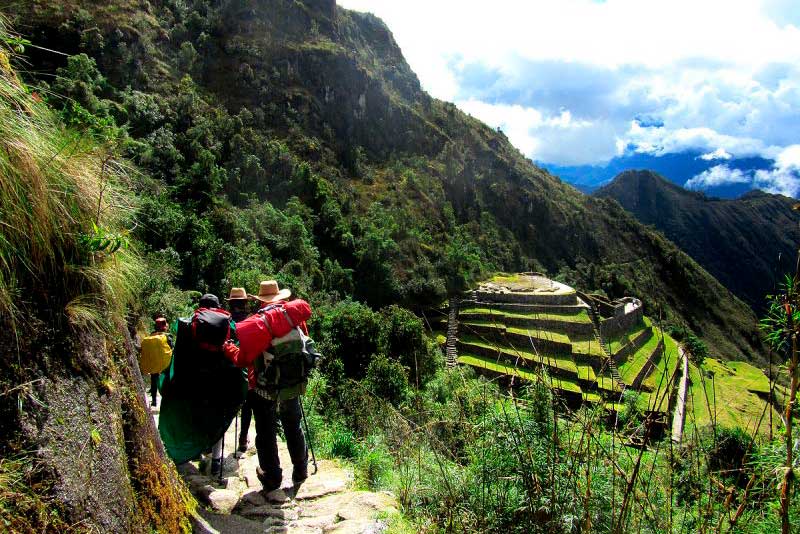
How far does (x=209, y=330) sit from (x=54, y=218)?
1.53 metres

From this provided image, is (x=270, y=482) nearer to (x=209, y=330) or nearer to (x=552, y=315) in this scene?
(x=209, y=330)

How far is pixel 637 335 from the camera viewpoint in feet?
105

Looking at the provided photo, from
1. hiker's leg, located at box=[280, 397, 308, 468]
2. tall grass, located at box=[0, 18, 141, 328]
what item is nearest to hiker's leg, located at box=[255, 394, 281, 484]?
hiker's leg, located at box=[280, 397, 308, 468]

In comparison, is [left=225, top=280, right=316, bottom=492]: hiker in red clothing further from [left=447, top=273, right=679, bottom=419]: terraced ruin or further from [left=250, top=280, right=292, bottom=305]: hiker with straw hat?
[left=447, top=273, right=679, bottom=419]: terraced ruin

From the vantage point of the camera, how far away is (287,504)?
317 cm

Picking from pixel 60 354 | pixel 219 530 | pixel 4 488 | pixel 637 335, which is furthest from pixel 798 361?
pixel 637 335

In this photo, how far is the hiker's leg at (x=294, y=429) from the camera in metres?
3.36

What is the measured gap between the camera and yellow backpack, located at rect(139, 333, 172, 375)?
13.3 ft

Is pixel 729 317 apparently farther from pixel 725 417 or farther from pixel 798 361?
pixel 798 361

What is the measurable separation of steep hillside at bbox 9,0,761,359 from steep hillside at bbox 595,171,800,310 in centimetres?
5021

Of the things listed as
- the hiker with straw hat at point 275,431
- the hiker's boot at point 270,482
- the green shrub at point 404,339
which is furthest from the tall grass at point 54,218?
Answer: the green shrub at point 404,339

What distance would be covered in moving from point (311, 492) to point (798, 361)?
313cm

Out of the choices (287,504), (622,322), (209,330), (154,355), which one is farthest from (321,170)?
(287,504)

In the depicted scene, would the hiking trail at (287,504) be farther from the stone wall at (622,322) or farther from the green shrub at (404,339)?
the stone wall at (622,322)
